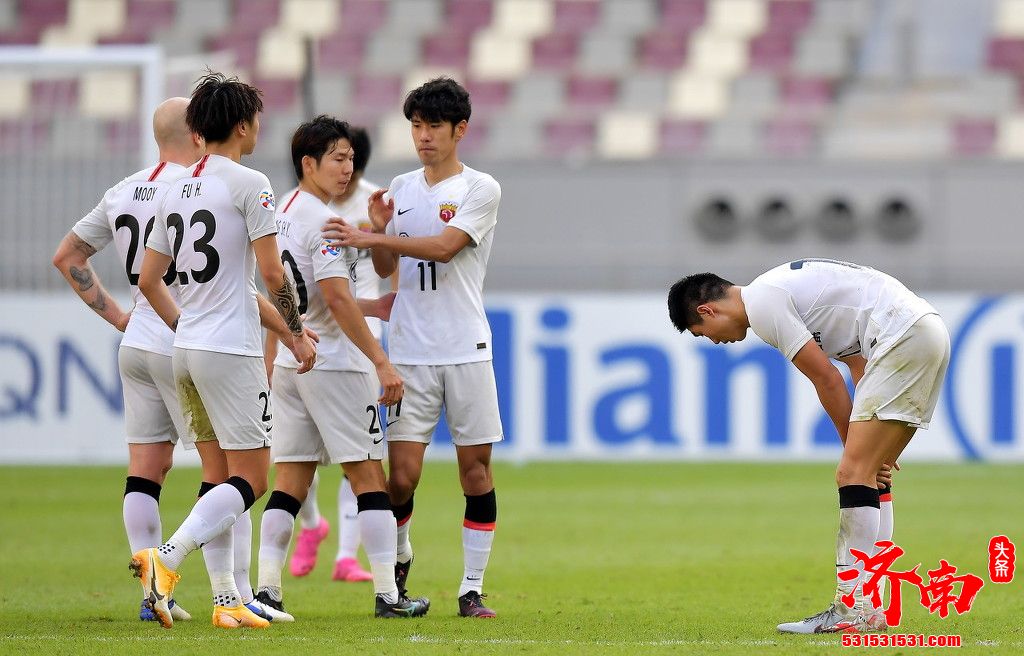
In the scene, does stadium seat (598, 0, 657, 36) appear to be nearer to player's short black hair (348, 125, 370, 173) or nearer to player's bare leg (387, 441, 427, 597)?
player's short black hair (348, 125, 370, 173)

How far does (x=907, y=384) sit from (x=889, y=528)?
2.49 ft

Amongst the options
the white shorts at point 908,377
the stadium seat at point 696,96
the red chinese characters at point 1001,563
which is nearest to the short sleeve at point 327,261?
the white shorts at point 908,377

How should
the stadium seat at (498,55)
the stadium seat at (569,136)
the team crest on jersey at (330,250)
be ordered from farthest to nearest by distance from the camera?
the stadium seat at (498,55)
the stadium seat at (569,136)
the team crest on jersey at (330,250)

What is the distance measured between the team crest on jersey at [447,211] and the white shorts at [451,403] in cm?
62

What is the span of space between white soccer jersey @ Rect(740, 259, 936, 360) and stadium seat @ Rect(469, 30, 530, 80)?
14.7m

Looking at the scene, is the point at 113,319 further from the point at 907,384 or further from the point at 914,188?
the point at 914,188

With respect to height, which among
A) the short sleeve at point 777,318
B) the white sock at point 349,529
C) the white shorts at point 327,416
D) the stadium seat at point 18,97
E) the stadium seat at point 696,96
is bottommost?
the white sock at point 349,529

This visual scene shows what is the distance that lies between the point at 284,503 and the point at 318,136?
1.60 meters

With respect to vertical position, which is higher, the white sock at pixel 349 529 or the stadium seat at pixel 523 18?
the stadium seat at pixel 523 18

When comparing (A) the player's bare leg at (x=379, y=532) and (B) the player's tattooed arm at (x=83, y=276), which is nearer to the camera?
(A) the player's bare leg at (x=379, y=532)

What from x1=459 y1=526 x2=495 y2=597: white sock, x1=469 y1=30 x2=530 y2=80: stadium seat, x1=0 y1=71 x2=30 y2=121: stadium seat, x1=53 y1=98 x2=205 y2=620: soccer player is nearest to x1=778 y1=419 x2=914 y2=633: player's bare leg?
x1=459 y1=526 x2=495 y2=597: white sock

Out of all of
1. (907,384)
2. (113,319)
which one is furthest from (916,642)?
(113,319)

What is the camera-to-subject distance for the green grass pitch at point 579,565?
18.7 ft

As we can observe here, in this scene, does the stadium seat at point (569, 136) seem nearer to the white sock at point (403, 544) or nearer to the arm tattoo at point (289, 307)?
the white sock at point (403, 544)
